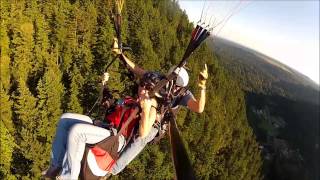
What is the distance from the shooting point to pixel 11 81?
59969mm

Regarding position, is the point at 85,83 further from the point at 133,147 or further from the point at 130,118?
the point at 130,118

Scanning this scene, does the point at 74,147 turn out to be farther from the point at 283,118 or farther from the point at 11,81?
the point at 283,118

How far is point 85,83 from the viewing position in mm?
58406

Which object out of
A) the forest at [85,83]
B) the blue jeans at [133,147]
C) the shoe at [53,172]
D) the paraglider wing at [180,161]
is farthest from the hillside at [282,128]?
the paraglider wing at [180,161]

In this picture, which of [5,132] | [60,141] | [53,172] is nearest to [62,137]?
[60,141]

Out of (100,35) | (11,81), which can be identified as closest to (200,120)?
(100,35)

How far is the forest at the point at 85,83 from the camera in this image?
53531mm

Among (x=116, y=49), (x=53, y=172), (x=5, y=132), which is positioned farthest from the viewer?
(x=5, y=132)

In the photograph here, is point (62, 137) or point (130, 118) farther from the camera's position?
point (130, 118)

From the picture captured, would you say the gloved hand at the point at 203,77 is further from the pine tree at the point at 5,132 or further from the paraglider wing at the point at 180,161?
the pine tree at the point at 5,132

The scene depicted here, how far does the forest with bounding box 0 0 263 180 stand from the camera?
5353 cm

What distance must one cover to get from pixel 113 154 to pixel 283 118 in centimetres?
13303

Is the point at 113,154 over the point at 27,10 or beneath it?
over

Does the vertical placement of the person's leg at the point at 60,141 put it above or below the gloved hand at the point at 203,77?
below
